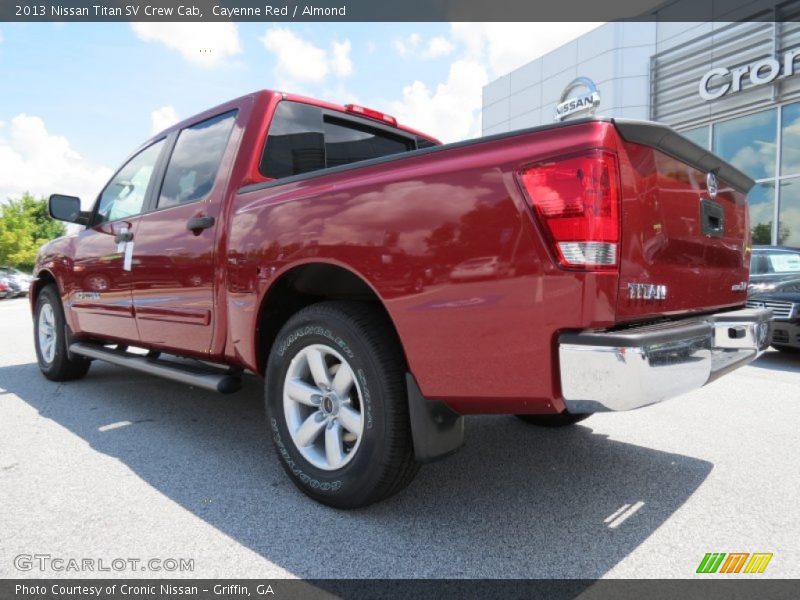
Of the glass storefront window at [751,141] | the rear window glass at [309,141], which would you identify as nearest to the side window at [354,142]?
the rear window glass at [309,141]

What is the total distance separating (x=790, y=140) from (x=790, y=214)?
1.93 m

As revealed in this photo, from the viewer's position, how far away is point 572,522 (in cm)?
228

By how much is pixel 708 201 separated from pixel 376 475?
1854mm

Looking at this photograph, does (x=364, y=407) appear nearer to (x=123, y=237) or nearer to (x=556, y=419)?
(x=556, y=419)

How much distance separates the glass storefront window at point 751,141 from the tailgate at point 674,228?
1387cm

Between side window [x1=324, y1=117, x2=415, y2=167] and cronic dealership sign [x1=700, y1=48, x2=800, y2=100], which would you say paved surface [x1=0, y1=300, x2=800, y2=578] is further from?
cronic dealership sign [x1=700, y1=48, x2=800, y2=100]

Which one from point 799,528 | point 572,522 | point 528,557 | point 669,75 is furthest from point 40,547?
point 669,75

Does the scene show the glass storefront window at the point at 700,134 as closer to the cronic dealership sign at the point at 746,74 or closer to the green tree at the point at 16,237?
the cronic dealership sign at the point at 746,74

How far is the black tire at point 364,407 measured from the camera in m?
2.13

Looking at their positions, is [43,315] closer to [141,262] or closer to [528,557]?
[141,262]

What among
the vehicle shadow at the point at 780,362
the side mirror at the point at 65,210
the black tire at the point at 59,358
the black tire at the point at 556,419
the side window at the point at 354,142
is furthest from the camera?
the vehicle shadow at the point at 780,362

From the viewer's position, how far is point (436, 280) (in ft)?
6.46

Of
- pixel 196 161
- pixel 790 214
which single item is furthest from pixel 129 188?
pixel 790 214

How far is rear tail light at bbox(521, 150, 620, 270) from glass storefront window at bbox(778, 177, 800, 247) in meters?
15.3
